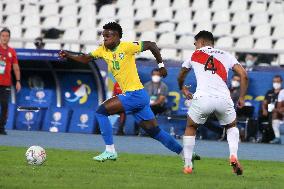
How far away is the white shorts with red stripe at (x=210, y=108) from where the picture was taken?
36.3ft

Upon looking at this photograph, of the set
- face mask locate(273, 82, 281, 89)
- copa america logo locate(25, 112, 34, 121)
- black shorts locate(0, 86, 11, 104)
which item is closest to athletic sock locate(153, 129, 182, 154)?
black shorts locate(0, 86, 11, 104)

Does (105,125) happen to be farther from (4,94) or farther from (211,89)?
(4,94)

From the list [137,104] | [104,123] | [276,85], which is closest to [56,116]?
[276,85]

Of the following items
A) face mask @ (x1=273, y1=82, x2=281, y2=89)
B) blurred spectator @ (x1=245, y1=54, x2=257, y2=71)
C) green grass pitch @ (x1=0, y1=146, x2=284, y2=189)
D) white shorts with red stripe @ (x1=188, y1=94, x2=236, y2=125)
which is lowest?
green grass pitch @ (x1=0, y1=146, x2=284, y2=189)

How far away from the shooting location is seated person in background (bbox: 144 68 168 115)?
74.7 ft

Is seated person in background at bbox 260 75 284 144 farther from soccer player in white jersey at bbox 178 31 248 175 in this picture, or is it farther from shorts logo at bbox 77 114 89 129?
soccer player in white jersey at bbox 178 31 248 175

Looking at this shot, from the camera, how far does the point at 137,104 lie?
1275cm

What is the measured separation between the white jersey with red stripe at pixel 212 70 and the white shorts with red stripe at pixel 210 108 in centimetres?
7

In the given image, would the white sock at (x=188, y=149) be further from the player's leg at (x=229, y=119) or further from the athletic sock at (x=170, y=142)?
the athletic sock at (x=170, y=142)

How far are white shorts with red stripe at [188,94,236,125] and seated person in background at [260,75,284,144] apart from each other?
416 inches

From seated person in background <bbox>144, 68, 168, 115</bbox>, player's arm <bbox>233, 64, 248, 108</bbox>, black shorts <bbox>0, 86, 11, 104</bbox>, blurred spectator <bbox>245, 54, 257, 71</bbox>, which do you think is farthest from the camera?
blurred spectator <bbox>245, 54, 257, 71</bbox>

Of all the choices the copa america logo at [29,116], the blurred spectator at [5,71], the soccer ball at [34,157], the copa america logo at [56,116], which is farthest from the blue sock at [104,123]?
the copa america logo at [29,116]

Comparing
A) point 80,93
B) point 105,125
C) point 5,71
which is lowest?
point 105,125

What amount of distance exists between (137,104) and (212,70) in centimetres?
199
